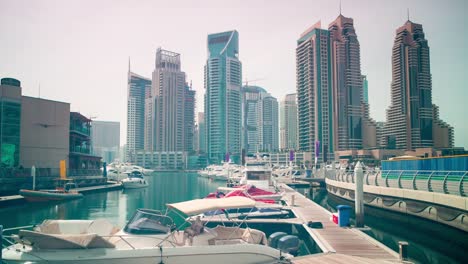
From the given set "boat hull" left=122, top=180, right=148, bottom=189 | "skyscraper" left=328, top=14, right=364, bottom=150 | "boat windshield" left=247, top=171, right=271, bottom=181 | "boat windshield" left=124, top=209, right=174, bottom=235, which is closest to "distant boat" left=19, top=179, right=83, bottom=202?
"boat hull" left=122, top=180, right=148, bottom=189

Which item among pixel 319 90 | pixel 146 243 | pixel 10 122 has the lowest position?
pixel 146 243

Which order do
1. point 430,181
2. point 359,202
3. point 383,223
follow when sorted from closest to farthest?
1. point 359,202
2. point 430,181
3. point 383,223

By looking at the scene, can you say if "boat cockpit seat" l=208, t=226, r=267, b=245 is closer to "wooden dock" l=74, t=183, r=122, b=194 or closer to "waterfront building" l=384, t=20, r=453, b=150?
"wooden dock" l=74, t=183, r=122, b=194

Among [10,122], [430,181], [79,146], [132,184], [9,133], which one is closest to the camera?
[430,181]

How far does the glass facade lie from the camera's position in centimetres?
4788

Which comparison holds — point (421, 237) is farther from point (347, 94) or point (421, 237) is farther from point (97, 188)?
point (347, 94)

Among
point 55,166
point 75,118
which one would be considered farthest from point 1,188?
point 75,118

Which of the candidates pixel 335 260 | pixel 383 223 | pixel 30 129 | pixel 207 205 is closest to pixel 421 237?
pixel 383 223

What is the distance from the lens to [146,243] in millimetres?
11875

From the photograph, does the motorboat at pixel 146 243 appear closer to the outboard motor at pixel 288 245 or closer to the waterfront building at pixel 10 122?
the outboard motor at pixel 288 245

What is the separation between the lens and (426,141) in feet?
526

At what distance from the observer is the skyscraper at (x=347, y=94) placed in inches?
6088

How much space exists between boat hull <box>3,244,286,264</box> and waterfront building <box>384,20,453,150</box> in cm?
16791

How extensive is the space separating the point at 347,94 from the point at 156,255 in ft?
506
